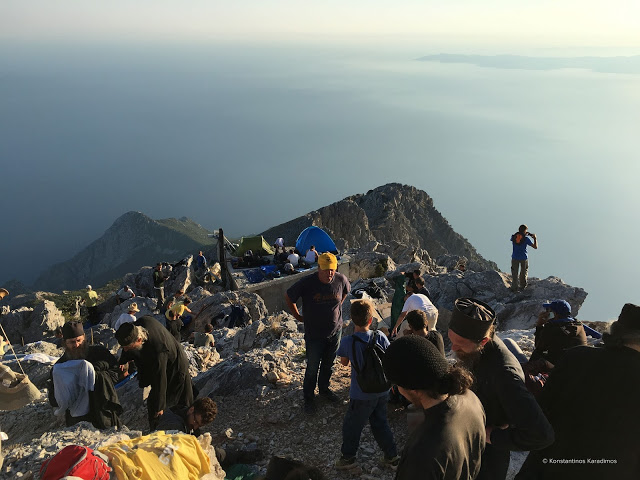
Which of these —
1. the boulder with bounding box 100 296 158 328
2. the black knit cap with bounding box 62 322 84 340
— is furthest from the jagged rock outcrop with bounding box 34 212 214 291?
the black knit cap with bounding box 62 322 84 340

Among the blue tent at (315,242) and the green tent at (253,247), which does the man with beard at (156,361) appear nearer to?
the blue tent at (315,242)

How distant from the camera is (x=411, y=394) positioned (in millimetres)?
2990

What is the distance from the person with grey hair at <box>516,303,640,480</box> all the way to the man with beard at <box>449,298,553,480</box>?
0.31 metres

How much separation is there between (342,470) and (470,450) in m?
3.06

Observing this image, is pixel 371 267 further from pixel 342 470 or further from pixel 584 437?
pixel 584 437

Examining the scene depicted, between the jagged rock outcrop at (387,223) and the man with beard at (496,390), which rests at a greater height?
the man with beard at (496,390)

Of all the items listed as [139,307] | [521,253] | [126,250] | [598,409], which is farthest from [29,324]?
[126,250]

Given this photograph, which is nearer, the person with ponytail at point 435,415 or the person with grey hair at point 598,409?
the person with ponytail at point 435,415

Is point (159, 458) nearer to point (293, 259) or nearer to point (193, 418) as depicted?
point (193, 418)

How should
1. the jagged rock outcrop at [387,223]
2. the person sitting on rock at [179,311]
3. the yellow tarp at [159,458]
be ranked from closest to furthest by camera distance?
the yellow tarp at [159,458], the person sitting on rock at [179,311], the jagged rock outcrop at [387,223]

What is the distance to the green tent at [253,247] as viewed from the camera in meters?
25.1

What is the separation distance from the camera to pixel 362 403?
5.21m

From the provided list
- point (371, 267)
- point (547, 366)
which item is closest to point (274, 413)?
point (547, 366)

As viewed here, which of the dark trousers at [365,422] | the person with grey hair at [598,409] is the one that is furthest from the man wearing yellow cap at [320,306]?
the person with grey hair at [598,409]
